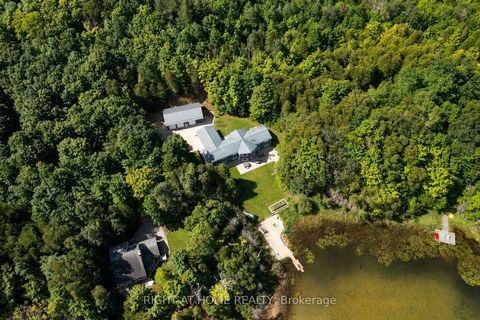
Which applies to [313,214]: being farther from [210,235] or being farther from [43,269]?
[43,269]

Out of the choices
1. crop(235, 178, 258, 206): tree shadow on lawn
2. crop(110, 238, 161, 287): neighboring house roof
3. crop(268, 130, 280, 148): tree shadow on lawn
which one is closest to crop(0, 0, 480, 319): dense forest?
crop(110, 238, 161, 287): neighboring house roof

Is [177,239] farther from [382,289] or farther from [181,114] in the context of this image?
[382,289]

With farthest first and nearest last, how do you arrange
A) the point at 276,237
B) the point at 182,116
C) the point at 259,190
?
the point at 182,116 → the point at 259,190 → the point at 276,237

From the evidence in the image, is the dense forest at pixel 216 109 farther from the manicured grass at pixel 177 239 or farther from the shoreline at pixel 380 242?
the shoreline at pixel 380 242

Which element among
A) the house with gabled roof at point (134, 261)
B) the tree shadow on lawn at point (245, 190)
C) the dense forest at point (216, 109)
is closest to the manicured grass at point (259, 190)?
the tree shadow on lawn at point (245, 190)

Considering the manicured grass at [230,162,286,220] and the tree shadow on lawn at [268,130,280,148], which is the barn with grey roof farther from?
the tree shadow on lawn at [268,130,280,148]

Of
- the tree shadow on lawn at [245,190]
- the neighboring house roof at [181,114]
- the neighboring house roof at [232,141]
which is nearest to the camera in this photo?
the tree shadow on lawn at [245,190]

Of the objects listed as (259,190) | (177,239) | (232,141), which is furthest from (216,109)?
(177,239)
